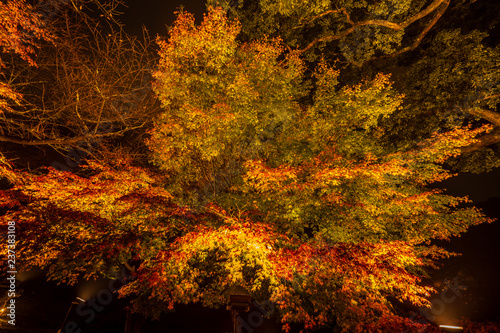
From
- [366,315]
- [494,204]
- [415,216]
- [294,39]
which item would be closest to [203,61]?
[294,39]

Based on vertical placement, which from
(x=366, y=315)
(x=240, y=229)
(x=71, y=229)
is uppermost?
(x=71, y=229)

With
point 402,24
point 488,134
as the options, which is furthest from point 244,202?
point 488,134

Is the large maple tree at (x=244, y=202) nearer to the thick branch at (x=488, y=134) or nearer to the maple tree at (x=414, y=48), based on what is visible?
the maple tree at (x=414, y=48)

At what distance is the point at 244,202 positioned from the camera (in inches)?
381

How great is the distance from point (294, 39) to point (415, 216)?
10.0m

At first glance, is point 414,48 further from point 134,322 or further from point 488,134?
point 134,322

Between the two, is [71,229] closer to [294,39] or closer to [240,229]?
[240,229]

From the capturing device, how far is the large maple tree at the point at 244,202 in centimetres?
705

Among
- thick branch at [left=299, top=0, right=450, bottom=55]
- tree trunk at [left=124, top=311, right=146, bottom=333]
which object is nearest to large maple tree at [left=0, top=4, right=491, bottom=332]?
tree trunk at [left=124, top=311, right=146, bottom=333]

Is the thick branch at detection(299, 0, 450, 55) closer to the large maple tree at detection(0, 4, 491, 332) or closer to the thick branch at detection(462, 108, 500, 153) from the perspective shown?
the large maple tree at detection(0, 4, 491, 332)

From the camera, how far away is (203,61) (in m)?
9.69

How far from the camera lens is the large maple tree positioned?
7051 millimetres

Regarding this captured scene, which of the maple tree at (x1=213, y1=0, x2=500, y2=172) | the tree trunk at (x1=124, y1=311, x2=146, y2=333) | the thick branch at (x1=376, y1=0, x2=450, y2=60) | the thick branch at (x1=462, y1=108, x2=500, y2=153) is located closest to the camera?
the tree trunk at (x1=124, y1=311, x2=146, y2=333)

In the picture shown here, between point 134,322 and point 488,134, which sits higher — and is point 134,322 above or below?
below
